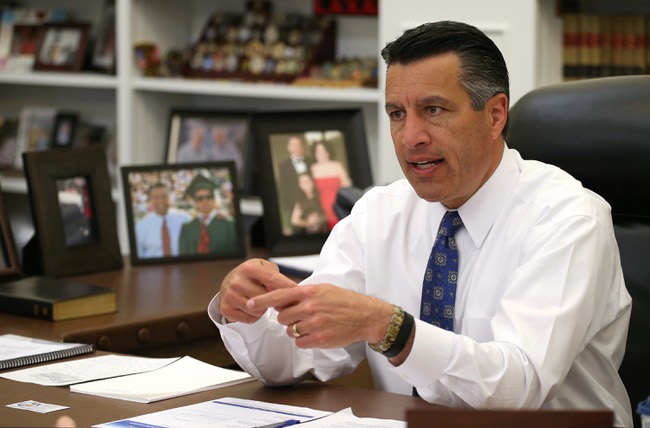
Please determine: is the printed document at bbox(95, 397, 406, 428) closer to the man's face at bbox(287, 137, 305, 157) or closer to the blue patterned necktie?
the blue patterned necktie

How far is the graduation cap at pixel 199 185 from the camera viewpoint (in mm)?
2801

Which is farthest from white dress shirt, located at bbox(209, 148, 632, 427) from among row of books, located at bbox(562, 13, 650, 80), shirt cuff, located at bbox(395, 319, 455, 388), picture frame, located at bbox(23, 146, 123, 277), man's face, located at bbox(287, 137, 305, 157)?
row of books, located at bbox(562, 13, 650, 80)

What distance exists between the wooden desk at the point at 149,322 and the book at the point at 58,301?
0.02 metres

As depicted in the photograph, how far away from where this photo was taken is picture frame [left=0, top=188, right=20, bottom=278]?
2447 mm

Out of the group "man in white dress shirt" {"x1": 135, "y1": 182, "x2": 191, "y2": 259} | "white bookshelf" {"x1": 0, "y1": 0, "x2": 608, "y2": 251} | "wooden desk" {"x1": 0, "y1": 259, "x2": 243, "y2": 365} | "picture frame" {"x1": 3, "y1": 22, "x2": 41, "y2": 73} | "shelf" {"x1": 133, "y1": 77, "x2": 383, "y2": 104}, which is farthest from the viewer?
"picture frame" {"x1": 3, "y1": 22, "x2": 41, "y2": 73}

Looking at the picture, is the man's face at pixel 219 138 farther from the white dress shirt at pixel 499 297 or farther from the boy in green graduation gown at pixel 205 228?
the white dress shirt at pixel 499 297

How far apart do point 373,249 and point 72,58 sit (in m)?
2.86

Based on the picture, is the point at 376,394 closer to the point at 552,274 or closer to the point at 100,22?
the point at 552,274

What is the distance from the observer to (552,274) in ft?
5.29

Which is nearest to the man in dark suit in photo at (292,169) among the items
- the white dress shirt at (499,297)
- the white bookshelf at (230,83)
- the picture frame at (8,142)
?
the white bookshelf at (230,83)

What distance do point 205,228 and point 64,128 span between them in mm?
2085

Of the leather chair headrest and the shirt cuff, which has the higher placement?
the leather chair headrest

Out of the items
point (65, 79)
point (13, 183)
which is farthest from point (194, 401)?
point (13, 183)

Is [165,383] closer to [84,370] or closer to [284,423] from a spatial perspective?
[84,370]
